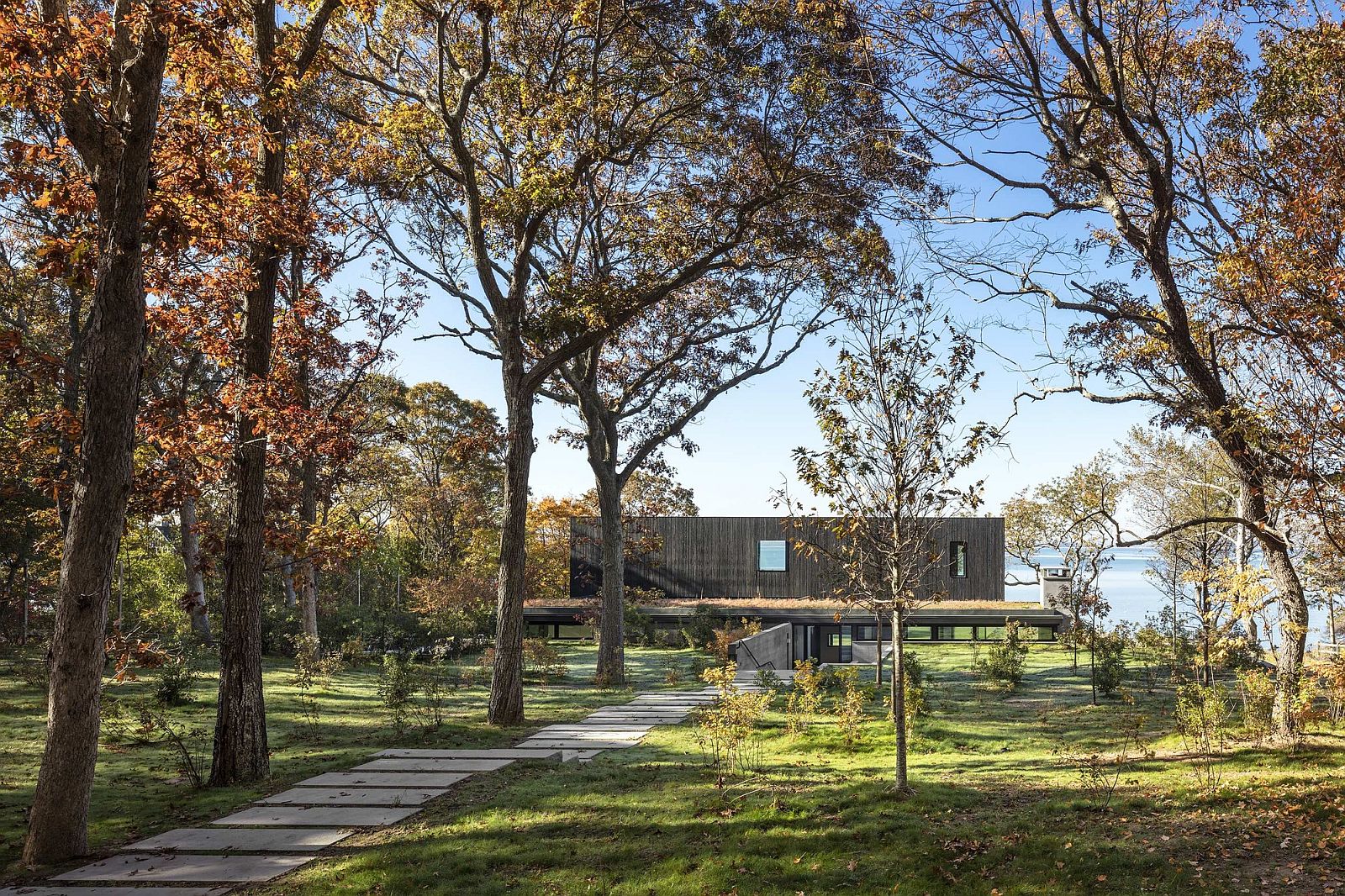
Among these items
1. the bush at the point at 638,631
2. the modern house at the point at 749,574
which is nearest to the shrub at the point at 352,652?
the modern house at the point at 749,574

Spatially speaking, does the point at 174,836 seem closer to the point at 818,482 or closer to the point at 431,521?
the point at 818,482

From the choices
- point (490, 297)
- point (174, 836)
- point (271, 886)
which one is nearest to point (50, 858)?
point (174, 836)

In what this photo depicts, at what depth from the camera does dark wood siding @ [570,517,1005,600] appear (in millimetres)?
28438

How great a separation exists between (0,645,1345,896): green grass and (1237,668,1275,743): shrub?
369 millimetres

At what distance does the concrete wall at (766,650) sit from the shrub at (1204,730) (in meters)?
7.58

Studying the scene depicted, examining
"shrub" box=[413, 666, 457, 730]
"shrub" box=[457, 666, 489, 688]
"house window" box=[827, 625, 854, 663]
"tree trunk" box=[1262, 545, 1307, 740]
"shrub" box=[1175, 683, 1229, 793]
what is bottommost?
"house window" box=[827, 625, 854, 663]

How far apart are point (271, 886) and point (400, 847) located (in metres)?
0.83

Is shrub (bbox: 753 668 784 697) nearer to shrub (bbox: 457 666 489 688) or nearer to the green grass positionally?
the green grass

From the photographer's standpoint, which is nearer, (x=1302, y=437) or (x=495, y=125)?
(x=1302, y=437)

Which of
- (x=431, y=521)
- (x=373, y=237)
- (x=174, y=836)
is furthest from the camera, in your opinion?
(x=431, y=521)

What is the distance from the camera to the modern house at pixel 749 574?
25406 millimetres

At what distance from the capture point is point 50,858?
210 inches

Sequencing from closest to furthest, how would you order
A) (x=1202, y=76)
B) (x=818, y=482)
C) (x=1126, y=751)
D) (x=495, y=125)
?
(x=818, y=482)
(x=1126, y=751)
(x=1202, y=76)
(x=495, y=125)

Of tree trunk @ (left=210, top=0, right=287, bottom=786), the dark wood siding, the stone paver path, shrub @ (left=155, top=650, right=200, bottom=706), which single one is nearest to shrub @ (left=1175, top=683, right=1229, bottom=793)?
the stone paver path
